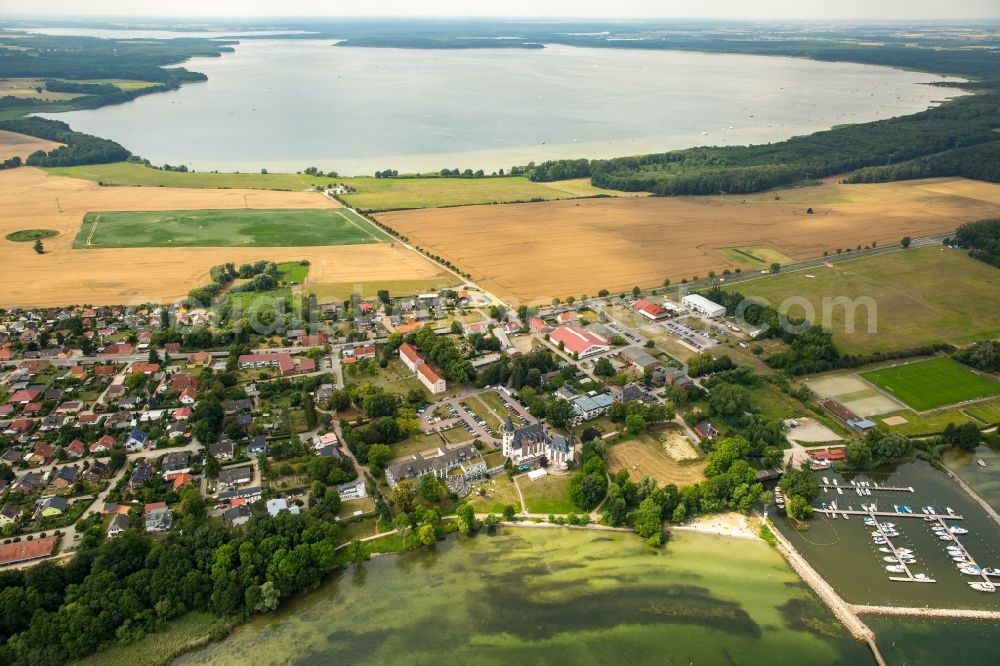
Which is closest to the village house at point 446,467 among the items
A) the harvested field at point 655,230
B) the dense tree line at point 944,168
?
the harvested field at point 655,230

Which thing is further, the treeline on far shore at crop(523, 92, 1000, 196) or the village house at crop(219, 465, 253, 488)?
the treeline on far shore at crop(523, 92, 1000, 196)

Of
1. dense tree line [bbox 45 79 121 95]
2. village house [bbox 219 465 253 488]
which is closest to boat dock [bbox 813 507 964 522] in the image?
village house [bbox 219 465 253 488]

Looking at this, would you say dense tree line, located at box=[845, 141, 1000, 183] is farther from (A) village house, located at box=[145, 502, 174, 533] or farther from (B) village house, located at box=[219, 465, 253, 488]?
(A) village house, located at box=[145, 502, 174, 533]

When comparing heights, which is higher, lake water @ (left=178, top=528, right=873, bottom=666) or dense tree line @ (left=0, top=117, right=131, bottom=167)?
dense tree line @ (left=0, top=117, right=131, bottom=167)

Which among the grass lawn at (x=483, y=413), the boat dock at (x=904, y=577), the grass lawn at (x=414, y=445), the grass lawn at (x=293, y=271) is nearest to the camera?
the boat dock at (x=904, y=577)

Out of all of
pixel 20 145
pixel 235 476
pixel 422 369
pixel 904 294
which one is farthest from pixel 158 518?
pixel 20 145

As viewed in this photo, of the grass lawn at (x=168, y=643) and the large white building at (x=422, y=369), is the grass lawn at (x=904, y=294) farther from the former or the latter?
the grass lawn at (x=168, y=643)

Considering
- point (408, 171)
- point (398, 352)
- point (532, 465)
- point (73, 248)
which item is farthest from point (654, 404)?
point (408, 171)

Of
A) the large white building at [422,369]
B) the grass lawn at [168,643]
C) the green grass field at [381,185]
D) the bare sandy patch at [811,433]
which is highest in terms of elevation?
the green grass field at [381,185]
